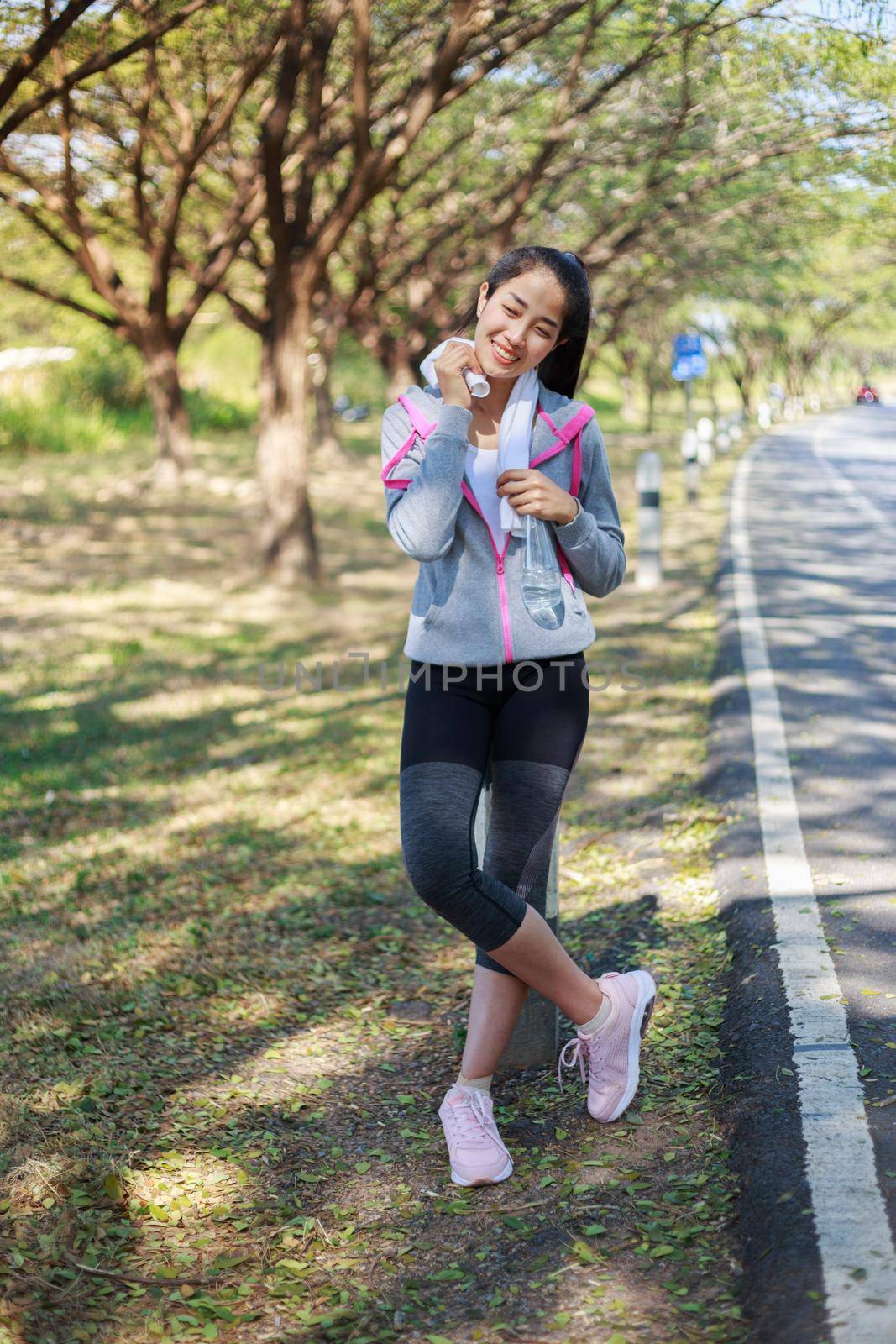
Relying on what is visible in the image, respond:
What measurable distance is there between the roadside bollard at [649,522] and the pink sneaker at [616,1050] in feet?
30.3

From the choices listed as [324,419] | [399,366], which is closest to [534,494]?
[399,366]

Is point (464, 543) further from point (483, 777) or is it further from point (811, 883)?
point (811, 883)

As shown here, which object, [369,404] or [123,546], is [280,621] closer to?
[123,546]

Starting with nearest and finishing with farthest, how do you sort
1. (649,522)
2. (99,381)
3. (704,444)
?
1. (649,522)
2. (704,444)
3. (99,381)

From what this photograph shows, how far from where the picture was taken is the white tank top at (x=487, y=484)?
3.10m

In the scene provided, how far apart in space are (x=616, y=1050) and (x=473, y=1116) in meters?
0.39

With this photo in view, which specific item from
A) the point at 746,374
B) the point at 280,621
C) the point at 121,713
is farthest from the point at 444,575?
the point at 746,374

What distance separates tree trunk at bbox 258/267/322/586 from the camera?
1286 centimetres

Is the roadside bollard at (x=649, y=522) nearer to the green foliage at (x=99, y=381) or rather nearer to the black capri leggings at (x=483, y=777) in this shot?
the black capri leggings at (x=483, y=777)

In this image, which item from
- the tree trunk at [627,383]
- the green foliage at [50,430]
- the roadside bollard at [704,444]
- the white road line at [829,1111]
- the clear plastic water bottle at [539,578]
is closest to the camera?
the white road line at [829,1111]

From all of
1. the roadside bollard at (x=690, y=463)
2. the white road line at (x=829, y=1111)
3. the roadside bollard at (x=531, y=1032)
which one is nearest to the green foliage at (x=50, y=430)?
the roadside bollard at (x=690, y=463)

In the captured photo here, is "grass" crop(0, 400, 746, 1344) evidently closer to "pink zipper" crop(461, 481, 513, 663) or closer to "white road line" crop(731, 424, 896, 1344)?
"white road line" crop(731, 424, 896, 1344)

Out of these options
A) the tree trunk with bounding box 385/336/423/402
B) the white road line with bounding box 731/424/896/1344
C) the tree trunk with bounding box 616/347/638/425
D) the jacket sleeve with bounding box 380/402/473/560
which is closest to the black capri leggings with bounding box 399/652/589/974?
the jacket sleeve with bounding box 380/402/473/560

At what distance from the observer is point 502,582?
3.09 m
